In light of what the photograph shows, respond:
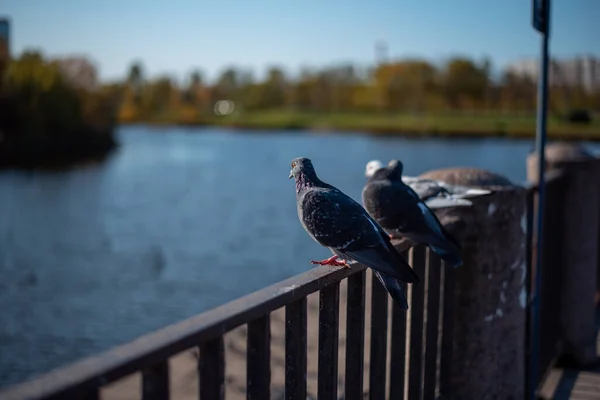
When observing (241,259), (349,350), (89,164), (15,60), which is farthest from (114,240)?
(15,60)

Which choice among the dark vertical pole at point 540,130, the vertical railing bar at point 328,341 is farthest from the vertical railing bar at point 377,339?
the dark vertical pole at point 540,130

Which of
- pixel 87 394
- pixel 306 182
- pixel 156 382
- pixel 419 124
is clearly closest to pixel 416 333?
pixel 306 182

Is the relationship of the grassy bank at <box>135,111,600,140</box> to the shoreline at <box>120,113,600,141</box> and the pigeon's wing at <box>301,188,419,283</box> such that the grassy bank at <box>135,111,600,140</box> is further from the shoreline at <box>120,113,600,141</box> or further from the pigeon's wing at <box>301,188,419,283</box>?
the pigeon's wing at <box>301,188,419,283</box>

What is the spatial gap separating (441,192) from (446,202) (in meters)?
0.12

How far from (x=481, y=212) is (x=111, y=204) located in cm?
3871

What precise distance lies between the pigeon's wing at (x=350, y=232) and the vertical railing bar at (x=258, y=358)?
70 cm

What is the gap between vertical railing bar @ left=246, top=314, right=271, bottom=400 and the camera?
7.18 ft

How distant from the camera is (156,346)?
5.74ft

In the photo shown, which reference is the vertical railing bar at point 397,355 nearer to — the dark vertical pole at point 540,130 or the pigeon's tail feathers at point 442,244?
the pigeon's tail feathers at point 442,244

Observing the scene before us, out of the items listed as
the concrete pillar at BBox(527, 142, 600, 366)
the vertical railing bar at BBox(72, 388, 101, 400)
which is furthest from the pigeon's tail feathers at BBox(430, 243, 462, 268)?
the concrete pillar at BBox(527, 142, 600, 366)

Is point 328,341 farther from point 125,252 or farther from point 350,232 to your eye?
point 125,252

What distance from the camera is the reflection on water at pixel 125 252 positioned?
14.7 metres

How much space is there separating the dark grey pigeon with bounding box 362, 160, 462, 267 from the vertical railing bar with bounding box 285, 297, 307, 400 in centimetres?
105

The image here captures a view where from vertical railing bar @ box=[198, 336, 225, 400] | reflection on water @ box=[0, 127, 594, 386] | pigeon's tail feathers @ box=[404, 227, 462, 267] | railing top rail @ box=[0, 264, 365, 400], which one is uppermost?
railing top rail @ box=[0, 264, 365, 400]
